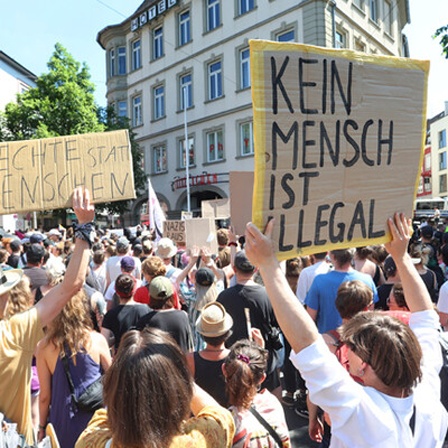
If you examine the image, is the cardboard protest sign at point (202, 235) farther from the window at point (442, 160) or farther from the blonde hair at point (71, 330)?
the window at point (442, 160)

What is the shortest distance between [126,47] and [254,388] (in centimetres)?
3143

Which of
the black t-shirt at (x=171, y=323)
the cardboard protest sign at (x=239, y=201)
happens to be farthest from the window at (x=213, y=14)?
the black t-shirt at (x=171, y=323)

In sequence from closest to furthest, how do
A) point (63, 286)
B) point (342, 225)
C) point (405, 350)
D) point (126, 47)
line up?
point (405, 350) < point (342, 225) < point (63, 286) < point (126, 47)

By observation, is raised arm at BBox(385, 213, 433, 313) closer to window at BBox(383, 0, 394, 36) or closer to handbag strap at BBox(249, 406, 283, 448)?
handbag strap at BBox(249, 406, 283, 448)

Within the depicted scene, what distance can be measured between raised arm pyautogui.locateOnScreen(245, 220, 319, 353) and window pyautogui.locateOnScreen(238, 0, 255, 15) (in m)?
23.2

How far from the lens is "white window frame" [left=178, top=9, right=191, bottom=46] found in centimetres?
2542

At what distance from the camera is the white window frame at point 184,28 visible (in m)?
25.4

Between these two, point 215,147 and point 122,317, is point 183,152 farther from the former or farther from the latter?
point 122,317

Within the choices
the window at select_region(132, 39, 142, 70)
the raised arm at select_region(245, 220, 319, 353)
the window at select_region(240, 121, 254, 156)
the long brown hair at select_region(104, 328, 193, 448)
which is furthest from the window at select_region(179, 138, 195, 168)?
the long brown hair at select_region(104, 328, 193, 448)

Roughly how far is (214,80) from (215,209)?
16.7 metres

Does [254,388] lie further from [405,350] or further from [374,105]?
[374,105]

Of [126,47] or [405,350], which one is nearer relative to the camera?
[405,350]

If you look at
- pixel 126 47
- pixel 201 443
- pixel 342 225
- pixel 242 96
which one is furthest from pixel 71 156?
pixel 126 47

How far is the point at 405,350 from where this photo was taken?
1487 millimetres
